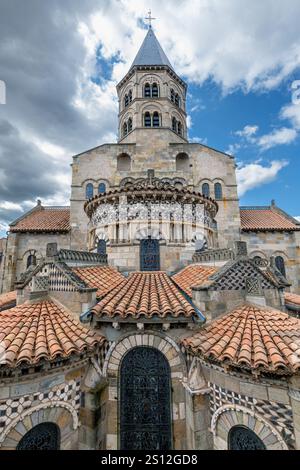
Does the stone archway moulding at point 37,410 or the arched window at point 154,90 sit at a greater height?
the arched window at point 154,90

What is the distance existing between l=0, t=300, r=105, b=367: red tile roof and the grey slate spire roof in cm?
2914

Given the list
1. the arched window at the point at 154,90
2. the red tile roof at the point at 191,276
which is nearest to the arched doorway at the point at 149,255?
the red tile roof at the point at 191,276

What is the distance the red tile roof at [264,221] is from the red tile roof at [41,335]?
17681 millimetres

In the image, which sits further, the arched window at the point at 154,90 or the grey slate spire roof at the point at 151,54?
the grey slate spire roof at the point at 151,54

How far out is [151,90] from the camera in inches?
984

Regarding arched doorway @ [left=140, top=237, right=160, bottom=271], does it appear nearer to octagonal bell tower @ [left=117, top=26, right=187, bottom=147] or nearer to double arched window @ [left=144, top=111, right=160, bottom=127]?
octagonal bell tower @ [left=117, top=26, right=187, bottom=147]

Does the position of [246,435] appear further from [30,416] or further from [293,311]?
[293,311]

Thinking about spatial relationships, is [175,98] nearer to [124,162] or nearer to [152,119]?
[152,119]

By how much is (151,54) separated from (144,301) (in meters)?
32.5

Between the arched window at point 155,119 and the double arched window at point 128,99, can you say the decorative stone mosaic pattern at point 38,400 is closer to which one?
the arched window at point 155,119

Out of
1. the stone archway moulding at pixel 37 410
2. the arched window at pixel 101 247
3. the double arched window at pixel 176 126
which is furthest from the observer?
the double arched window at pixel 176 126

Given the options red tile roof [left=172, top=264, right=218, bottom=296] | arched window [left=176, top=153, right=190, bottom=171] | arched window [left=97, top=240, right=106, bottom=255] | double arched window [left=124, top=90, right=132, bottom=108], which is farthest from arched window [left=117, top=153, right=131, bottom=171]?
red tile roof [left=172, top=264, right=218, bottom=296]

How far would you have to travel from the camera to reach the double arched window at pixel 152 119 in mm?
23897

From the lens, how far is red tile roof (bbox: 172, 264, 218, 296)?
7471mm
